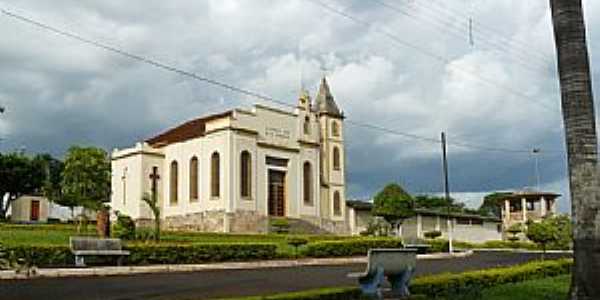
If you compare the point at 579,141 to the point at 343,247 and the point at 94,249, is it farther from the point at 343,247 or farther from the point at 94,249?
the point at 343,247

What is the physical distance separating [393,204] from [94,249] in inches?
1186

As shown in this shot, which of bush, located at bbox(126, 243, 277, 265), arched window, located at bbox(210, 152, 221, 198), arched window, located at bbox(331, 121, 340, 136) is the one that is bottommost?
bush, located at bbox(126, 243, 277, 265)

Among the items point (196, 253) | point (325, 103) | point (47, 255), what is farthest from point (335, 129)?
point (47, 255)

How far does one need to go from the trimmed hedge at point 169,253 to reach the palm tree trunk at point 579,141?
1343 cm

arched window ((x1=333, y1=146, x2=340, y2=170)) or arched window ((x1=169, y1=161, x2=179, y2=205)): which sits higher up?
arched window ((x1=333, y1=146, x2=340, y2=170))

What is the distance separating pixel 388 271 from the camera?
42.3ft

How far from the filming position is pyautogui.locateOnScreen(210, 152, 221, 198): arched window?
1923 inches

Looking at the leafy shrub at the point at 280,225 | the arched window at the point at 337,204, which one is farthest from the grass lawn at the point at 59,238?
the arched window at the point at 337,204

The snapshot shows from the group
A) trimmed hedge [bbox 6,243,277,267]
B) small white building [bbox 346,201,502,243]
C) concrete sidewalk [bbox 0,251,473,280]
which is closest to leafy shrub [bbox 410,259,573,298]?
concrete sidewalk [bbox 0,251,473,280]

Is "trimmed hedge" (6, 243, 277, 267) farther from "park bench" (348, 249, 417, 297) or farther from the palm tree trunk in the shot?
the palm tree trunk

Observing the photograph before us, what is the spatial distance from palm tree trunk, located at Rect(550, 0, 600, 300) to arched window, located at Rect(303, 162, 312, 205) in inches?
1713

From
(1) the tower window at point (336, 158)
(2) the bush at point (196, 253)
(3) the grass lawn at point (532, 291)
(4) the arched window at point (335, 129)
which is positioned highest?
(4) the arched window at point (335, 129)

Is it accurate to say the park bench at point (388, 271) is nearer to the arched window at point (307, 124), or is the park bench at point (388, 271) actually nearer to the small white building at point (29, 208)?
the arched window at point (307, 124)

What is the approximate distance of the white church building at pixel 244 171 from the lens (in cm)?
4847
